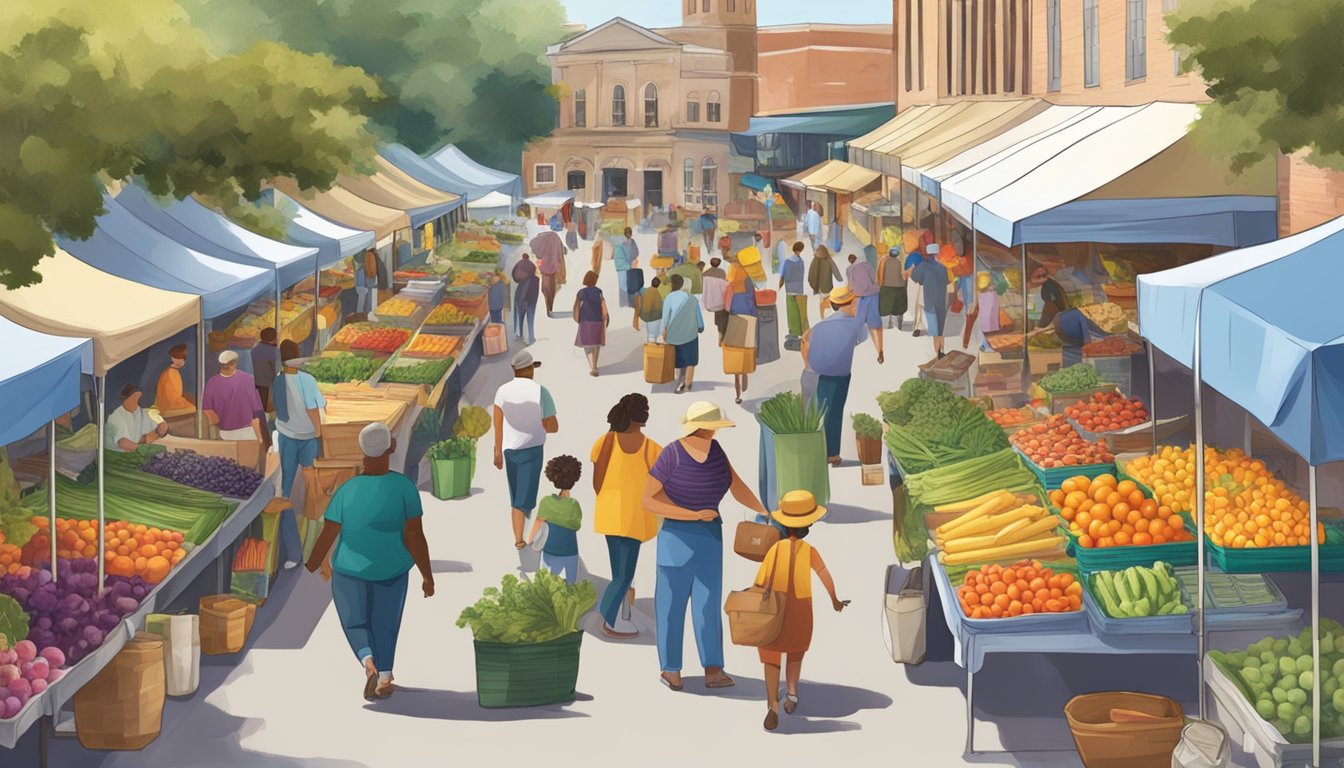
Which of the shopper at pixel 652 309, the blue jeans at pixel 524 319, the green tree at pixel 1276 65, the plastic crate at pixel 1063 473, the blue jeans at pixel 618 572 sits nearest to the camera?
the green tree at pixel 1276 65

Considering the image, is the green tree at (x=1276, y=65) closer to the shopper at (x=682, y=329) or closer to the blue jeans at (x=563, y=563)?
the blue jeans at (x=563, y=563)

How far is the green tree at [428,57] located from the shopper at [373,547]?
3150 centimetres

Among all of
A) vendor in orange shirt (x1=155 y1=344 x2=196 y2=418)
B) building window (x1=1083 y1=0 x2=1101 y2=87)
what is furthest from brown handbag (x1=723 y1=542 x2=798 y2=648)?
building window (x1=1083 y1=0 x2=1101 y2=87)

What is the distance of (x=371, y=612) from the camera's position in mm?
9492

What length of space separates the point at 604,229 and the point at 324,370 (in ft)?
107

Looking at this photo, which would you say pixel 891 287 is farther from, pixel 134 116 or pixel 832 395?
pixel 134 116

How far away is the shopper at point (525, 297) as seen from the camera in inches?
1013

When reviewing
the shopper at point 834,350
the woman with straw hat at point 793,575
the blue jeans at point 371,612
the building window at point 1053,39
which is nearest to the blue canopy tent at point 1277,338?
the woman with straw hat at point 793,575

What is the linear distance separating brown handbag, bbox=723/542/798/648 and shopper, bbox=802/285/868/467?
612 cm

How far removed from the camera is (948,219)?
37719 millimetres

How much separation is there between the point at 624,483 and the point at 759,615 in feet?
5.95

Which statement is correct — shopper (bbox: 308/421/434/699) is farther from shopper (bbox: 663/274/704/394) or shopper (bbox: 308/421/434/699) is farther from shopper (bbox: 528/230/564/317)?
shopper (bbox: 528/230/564/317)

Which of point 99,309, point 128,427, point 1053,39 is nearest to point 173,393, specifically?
point 128,427

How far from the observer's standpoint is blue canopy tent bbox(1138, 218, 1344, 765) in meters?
6.76
